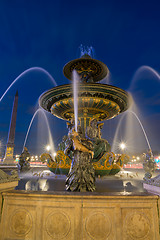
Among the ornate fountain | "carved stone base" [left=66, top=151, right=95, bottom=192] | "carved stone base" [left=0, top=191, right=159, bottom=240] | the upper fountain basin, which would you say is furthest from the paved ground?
the upper fountain basin

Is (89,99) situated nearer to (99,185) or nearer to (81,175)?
(99,185)

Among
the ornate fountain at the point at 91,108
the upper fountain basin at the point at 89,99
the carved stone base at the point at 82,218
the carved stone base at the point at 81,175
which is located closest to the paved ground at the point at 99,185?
the carved stone base at the point at 82,218

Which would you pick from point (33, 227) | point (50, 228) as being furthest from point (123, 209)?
point (33, 227)

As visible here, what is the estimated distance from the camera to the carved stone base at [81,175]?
173 inches

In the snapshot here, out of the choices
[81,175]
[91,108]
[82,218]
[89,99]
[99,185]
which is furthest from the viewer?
[91,108]

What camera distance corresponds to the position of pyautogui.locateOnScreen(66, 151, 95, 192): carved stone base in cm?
440

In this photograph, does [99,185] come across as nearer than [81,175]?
No

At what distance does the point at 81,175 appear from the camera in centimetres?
450

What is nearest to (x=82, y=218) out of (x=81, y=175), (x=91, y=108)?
(x=81, y=175)

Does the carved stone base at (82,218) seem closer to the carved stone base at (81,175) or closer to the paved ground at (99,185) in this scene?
the paved ground at (99,185)

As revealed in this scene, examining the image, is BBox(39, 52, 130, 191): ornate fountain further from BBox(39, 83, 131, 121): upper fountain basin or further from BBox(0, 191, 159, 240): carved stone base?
BBox(0, 191, 159, 240): carved stone base

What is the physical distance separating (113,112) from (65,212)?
9415 millimetres

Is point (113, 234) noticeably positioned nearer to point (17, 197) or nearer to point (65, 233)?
point (65, 233)

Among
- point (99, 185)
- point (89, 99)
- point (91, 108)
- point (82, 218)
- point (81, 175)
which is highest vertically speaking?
point (89, 99)
